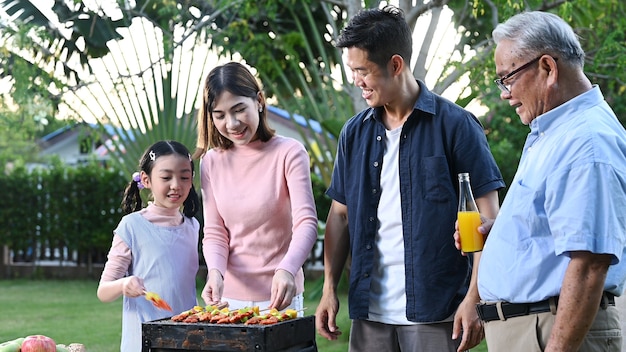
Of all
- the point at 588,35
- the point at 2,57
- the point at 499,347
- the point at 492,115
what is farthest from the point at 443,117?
the point at 492,115

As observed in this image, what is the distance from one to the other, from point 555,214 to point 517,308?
352mm

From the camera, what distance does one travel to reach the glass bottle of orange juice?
2.96 metres

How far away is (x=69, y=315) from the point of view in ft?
39.1

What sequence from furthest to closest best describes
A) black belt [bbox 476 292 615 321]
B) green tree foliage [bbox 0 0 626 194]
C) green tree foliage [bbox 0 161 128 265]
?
green tree foliage [bbox 0 161 128 265], green tree foliage [bbox 0 0 626 194], black belt [bbox 476 292 615 321]

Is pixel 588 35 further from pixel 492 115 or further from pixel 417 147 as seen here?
pixel 492 115

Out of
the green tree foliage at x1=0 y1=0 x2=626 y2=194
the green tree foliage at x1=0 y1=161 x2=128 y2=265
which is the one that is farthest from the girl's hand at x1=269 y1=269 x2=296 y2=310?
the green tree foliage at x1=0 y1=161 x2=128 y2=265

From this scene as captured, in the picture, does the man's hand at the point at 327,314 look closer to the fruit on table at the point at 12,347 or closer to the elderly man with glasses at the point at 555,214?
the elderly man with glasses at the point at 555,214

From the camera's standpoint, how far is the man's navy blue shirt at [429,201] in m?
3.16

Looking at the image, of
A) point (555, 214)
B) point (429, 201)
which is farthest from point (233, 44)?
point (555, 214)

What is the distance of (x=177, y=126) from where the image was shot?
1103cm

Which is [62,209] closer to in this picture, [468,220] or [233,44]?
[233,44]

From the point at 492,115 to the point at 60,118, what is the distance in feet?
46.7

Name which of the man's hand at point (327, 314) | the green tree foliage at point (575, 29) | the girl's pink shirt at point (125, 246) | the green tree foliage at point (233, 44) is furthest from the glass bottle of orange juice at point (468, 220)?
the green tree foliage at point (233, 44)

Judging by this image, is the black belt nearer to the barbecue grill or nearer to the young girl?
the barbecue grill
